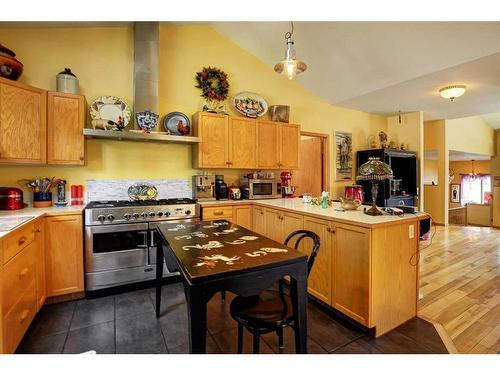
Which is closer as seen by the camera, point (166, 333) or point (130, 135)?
point (166, 333)

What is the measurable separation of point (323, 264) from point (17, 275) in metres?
2.29

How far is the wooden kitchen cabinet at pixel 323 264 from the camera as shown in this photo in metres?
2.15

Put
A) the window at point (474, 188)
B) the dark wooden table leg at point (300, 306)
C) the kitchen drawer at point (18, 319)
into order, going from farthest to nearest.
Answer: the window at point (474, 188), the kitchen drawer at point (18, 319), the dark wooden table leg at point (300, 306)

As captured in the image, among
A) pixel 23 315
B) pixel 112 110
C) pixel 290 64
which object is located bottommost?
pixel 23 315

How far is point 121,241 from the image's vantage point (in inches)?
105

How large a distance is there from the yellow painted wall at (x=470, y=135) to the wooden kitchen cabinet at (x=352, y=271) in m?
5.85

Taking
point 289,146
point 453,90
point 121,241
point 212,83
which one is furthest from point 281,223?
point 453,90

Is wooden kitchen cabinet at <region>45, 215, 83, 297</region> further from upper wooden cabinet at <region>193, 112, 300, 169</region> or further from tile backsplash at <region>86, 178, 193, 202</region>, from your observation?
upper wooden cabinet at <region>193, 112, 300, 169</region>

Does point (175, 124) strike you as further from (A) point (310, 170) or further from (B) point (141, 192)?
(A) point (310, 170)

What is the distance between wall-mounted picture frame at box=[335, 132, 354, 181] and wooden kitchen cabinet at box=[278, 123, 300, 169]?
1234 millimetres

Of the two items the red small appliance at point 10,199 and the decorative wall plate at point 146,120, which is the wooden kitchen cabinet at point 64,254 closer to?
the red small appliance at point 10,199

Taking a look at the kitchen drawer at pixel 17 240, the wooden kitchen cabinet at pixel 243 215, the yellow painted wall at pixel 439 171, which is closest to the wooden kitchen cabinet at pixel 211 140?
the wooden kitchen cabinet at pixel 243 215
